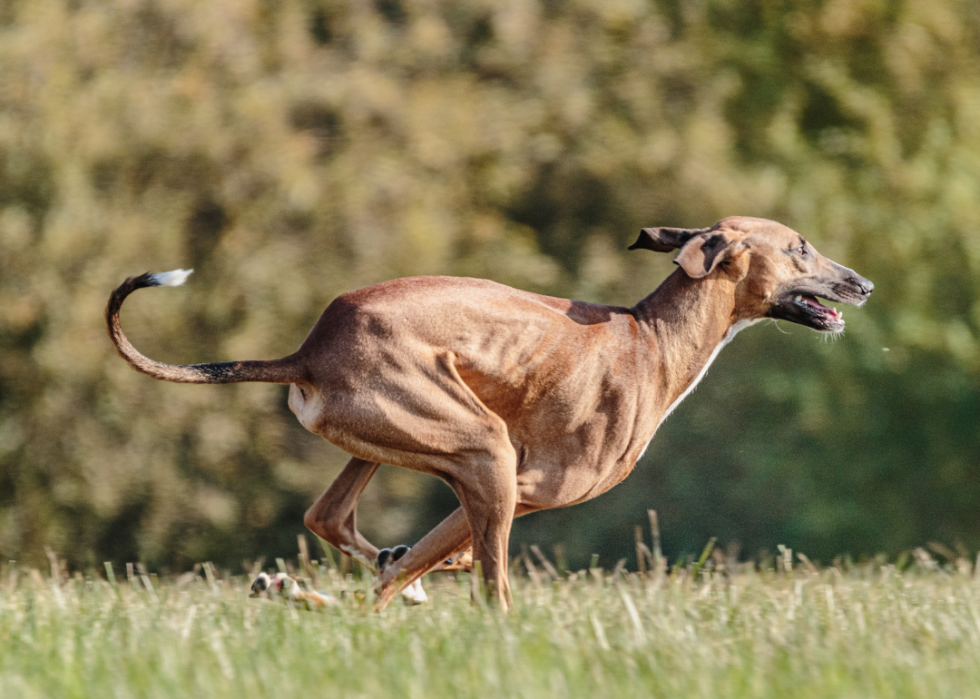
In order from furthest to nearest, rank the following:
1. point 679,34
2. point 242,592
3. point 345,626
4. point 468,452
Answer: point 679,34 < point 242,592 < point 468,452 < point 345,626

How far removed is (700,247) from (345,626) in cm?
224

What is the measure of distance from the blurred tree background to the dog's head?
3.96 metres

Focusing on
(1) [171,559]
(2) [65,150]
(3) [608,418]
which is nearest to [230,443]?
(1) [171,559]

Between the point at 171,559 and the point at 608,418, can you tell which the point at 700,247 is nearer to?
the point at 608,418

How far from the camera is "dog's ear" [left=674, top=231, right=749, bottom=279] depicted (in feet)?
17.2

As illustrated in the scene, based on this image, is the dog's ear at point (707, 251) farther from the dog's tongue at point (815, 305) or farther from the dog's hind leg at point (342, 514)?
the dog's hind leg at point (342, 514)

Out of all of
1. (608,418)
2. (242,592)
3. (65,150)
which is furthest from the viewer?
(65,150)

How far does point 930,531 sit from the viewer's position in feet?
33.8

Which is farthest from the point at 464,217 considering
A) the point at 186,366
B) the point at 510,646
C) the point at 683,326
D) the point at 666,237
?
the point at 510,646

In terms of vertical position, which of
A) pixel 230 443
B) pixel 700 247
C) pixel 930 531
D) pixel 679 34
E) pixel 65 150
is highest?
pixel 679 34

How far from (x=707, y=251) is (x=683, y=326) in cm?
34

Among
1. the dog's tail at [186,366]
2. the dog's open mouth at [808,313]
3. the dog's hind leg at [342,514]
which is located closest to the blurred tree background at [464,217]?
the dog's hind leg at [342,514]

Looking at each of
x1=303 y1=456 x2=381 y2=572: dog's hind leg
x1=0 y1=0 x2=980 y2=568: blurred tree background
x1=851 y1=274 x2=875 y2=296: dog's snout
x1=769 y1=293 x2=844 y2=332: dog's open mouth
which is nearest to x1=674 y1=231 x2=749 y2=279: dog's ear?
x1=769 y1=293 x2=844 y2=332: dog's open mouth

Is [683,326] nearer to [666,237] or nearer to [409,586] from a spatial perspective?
[666,237]
